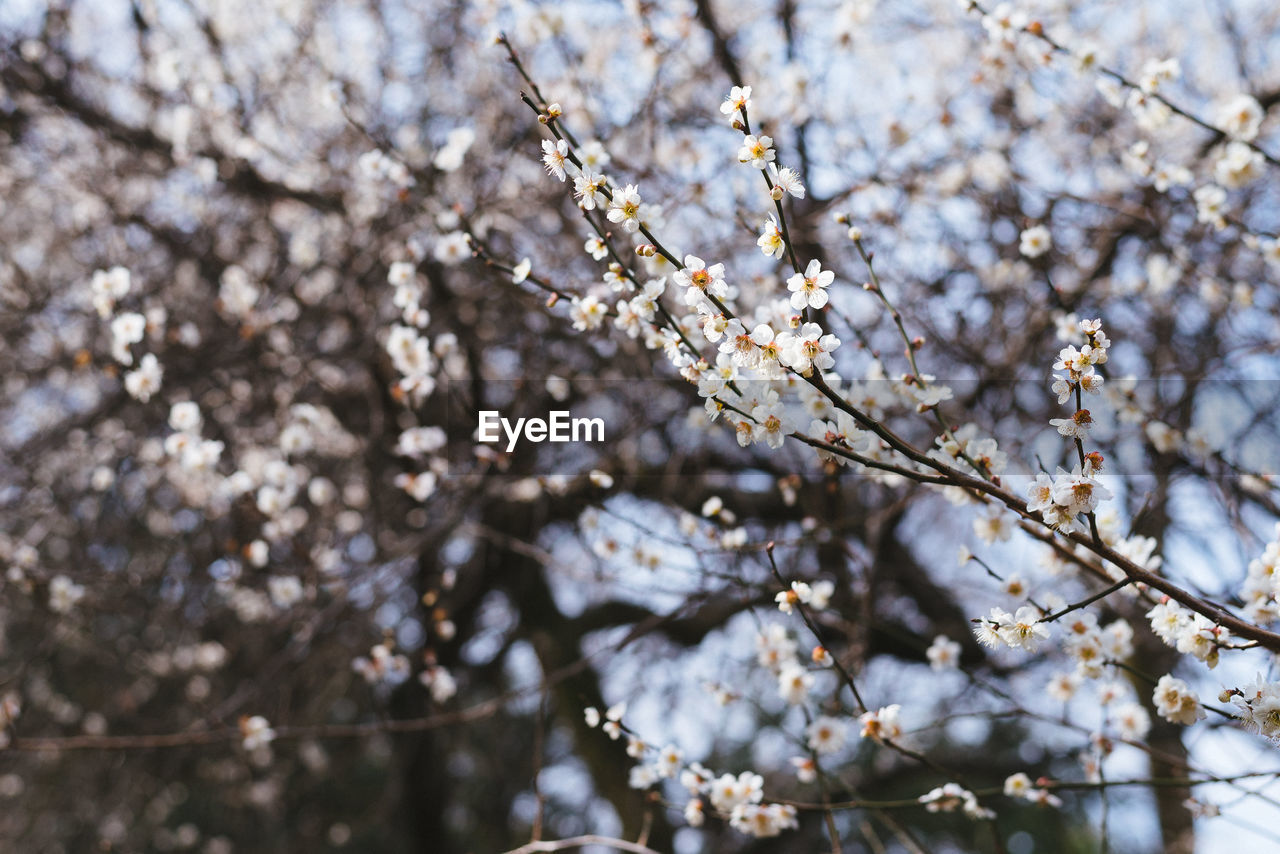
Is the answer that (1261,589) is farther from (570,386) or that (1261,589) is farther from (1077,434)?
(570,386)

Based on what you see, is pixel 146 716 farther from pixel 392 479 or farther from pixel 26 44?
pixel 26 44

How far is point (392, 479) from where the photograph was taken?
14.6 ft

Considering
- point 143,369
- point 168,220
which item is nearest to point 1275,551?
point 143,369

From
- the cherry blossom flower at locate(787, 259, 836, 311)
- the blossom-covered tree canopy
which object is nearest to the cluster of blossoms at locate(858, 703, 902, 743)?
the blossom-covered tree canopy

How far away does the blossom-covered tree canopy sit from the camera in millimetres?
2629

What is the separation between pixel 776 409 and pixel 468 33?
3.44 meters

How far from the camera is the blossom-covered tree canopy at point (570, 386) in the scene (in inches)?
104

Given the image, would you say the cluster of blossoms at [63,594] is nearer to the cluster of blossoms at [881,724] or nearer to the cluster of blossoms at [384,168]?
the cluster of blossoms at [384,168]

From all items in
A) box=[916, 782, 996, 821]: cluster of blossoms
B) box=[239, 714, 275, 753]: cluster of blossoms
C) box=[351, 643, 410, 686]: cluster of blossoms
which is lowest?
box=[916, 782, 996, 821]: cluster of blossoms

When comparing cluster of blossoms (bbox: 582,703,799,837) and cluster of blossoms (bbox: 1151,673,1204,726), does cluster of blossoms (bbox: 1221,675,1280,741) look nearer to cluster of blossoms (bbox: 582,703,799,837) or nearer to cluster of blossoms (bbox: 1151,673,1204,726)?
cluster of blossoms (bbox: 1151,673,1204,726)

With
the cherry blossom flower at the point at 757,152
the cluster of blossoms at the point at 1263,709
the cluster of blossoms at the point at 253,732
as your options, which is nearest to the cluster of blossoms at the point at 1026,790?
the cluster of blossoms at the point at 1263,709

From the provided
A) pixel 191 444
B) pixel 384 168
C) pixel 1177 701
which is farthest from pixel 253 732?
pixel 1177 701

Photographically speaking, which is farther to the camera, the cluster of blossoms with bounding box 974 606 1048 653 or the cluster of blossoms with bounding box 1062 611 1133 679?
the cluster of blossoms with bounding box 1062 611 1133 679

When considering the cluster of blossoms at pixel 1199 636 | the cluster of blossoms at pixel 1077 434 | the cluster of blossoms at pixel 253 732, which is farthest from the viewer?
the cluster of blossoms at pixel 253 732
